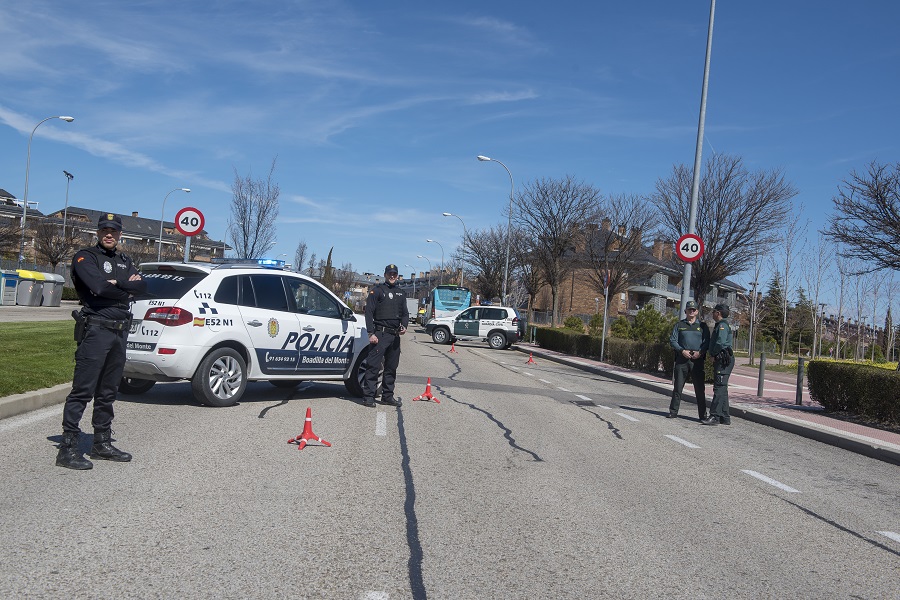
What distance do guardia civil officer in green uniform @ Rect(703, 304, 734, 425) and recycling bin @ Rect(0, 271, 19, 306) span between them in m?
35.7

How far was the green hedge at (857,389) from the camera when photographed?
40.5ft

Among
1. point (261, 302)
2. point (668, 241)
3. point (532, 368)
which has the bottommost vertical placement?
point (532, 368)

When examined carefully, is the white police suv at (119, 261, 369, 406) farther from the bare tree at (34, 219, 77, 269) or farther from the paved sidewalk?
the bare tree at (34, 219, 77, 269)

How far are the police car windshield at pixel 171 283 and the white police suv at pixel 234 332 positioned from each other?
0.01 m

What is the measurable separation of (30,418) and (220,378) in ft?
7.17

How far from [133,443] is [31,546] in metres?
2.98

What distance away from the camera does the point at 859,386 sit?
13109mm

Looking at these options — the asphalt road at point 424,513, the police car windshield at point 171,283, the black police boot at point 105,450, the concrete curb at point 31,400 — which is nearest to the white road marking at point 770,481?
the asphalt road at point 424,513

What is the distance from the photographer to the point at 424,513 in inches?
217

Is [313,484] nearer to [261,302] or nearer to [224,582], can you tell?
[224,582]

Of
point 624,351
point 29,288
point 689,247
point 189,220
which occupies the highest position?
point 689,247

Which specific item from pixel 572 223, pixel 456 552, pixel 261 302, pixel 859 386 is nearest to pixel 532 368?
pixel 859 386

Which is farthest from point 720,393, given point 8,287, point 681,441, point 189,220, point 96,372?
point 8,287

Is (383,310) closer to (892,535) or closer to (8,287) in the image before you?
(892,535)
